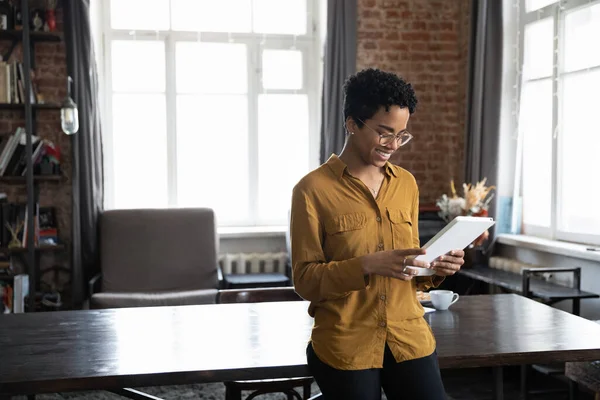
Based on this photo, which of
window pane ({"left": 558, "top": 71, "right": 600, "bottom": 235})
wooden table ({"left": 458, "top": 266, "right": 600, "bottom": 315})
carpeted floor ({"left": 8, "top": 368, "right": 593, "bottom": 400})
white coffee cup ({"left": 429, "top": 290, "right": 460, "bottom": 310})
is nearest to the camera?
white coffee cup ({"left": 429, "top": 290, "right": 460, "bottom": 310})

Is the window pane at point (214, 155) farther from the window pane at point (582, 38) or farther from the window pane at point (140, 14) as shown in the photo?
the window pane at point (582, 38)

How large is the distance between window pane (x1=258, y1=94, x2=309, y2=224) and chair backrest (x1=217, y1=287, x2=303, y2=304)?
2.28 metres

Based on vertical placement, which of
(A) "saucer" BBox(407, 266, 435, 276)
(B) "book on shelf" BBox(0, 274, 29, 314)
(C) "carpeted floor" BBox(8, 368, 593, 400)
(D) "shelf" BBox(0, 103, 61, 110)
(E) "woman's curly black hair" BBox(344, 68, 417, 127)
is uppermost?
(D) "shelf" BBox(0, 103, 61, 110)

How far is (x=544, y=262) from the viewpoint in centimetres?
416

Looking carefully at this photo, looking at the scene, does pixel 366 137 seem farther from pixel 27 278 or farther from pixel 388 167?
pixel 27 278

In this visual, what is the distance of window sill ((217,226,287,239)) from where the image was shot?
5055 millimetres

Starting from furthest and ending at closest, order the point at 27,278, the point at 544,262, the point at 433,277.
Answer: the point at 27,278, the point at 544,262, the point at 433,277

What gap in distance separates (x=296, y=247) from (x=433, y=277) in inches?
15.9

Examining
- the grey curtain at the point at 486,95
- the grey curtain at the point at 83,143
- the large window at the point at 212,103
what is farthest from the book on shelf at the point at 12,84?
the grey curtain at the point at 486,95

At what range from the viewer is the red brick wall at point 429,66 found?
520 centimetres

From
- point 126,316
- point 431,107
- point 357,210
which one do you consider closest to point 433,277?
point 357,210

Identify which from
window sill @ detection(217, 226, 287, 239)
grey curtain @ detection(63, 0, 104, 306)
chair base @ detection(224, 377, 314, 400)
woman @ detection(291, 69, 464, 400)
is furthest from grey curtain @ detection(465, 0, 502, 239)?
woman @ detection(291, 69, 464, 400)

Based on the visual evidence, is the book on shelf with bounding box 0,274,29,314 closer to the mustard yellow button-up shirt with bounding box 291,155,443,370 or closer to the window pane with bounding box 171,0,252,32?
the window pane with bounding box 171,0,252,32

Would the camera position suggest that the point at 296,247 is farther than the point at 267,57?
No
